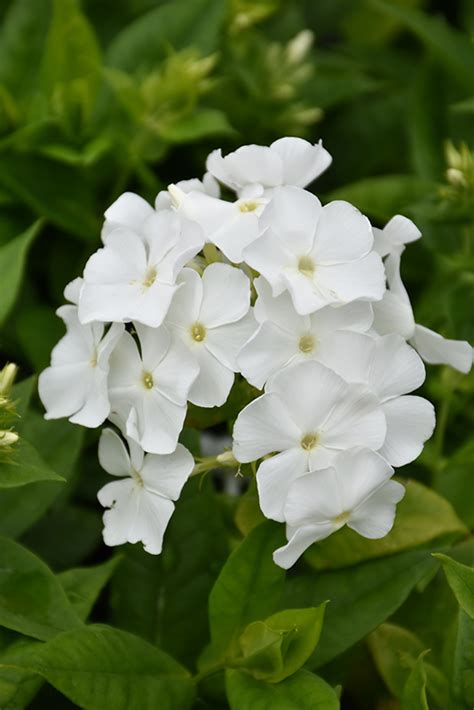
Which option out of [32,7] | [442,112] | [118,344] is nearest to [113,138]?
[32,7]

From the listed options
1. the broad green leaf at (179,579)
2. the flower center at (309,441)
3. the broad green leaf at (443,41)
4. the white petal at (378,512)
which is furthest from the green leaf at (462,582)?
the broad green leaf at (443,41)

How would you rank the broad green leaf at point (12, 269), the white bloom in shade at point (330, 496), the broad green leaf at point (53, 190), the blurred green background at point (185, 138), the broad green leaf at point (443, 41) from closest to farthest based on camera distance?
the white bloom in shade at point (330, 496)
the broad green leaf at point (12, 269)
the blurred green background at point (185, 138)
the broad green leaf at point (53, 190)
the broad green leaf at point (443, 41)

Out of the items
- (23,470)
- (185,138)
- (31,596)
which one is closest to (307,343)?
(23,470)

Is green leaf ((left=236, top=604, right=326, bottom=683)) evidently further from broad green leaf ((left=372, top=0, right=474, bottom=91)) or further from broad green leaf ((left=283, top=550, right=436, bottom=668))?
broad green leaf ((left=372, top=0, right=474, bottom=91))

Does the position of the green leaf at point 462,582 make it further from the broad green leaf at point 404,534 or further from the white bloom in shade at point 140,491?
the white bloom in shade at point 140,491

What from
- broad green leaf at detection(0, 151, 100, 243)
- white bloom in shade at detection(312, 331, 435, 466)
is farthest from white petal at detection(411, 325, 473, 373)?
broad green leaf at detection(0, 151, 100, 243)
